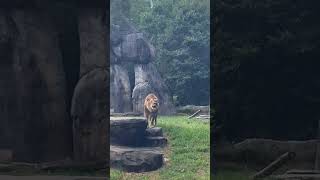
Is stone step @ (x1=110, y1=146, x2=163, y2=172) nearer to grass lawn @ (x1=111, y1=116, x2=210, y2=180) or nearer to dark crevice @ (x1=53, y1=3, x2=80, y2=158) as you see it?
grass lawn @ (x1=111, y1=116, x2=210, y2=180)

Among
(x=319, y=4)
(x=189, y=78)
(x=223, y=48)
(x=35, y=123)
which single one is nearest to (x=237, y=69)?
(x=223, y=48)

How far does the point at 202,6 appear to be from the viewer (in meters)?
9.70

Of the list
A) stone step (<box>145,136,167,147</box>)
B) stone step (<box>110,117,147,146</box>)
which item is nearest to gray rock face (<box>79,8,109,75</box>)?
stone step (<box>110,117,147,146</box>)

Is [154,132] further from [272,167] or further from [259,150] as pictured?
[272,167]

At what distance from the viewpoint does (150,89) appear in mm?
9984

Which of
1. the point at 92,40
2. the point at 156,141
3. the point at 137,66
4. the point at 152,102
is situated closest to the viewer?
the point at 92,40

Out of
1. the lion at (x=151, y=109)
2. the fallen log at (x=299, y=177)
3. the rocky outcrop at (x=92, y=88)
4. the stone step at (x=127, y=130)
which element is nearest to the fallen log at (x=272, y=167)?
the fallen log at (x=299, y=177)

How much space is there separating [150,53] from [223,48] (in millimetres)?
1688

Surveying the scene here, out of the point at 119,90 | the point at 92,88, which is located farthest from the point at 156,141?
the point at 92,88

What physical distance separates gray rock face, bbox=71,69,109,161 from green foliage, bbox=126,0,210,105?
4.36 feet

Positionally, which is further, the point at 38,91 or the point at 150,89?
the point at 150,89

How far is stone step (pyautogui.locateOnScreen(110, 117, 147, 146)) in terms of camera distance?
32.0ft

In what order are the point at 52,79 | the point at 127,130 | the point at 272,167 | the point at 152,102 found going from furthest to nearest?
the point at 152,102
the point at 127,130
the point at 52,79
the point at 272,167

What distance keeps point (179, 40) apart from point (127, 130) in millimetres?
2034
